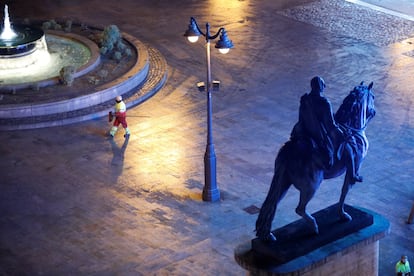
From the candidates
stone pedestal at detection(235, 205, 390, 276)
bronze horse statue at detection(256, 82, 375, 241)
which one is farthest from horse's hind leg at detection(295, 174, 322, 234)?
stone pedestal at detection(235, 205, 390, 276)

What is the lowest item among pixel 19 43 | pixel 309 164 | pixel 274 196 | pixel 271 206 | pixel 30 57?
pixel 30 57

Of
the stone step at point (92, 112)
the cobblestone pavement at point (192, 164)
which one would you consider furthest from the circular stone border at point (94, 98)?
the cobblestone pavement at point (192, 164)

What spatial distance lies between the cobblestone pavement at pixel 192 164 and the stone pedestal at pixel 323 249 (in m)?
3.53

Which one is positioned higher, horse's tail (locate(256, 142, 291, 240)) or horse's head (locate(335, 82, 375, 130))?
horse's head (locate(335, 82, 375, 130))

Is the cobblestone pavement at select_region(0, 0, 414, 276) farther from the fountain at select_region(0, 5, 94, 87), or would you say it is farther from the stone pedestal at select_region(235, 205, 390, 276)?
the stone pedestal at select_region(235, 205, 390, 276)

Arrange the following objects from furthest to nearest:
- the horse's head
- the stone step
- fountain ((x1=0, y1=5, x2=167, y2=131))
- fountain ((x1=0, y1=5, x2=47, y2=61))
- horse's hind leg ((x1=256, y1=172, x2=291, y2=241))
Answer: fountain ((x1=0, y1=5, x2=47, y2=61)), fountain ((x1=0, y1=5, x2=167, y2=131)), the stone step, the horse's head, horse's hind leg ((x1=256, y1=172, x2=291, y2=241))

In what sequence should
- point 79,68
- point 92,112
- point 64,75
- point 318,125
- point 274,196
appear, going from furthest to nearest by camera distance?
point 79,68, point 64,75, point 92,112, point 274,196, point 318,125

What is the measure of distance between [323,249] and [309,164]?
185 centimetres

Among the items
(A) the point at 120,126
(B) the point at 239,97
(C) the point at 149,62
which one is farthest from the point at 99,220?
(C) the point at 149,62

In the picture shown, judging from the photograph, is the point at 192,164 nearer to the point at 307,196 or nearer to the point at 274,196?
the point at 274,196

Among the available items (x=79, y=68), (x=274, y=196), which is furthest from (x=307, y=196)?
(x=79, y=68)

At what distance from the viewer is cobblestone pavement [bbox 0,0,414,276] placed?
82.9 ft

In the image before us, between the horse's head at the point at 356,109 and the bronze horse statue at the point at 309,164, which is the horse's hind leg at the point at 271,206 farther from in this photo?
the horse's head at the point at 356,109

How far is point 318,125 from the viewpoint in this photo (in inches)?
783
